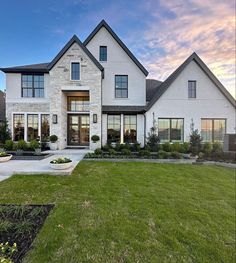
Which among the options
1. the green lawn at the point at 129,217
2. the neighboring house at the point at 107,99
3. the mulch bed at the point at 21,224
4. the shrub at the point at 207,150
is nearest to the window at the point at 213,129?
the neighboring house at the point at 107,99

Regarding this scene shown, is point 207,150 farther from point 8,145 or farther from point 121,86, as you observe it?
point 8,145

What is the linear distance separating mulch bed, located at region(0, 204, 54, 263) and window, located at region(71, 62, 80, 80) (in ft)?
39.5

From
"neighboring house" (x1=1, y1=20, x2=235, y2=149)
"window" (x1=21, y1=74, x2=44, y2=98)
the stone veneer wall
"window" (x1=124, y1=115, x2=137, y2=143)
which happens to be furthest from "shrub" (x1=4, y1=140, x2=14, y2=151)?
"window" (x1=124, y1=115, x2=137, y2=143)

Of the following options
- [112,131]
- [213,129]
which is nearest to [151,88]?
[112,131]

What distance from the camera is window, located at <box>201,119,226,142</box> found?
51.7 feet

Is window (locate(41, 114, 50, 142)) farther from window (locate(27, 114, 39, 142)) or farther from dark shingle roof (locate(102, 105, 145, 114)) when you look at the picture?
dark shingle roof (locate(102, 105, 145, 114))

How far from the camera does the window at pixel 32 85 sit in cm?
1588

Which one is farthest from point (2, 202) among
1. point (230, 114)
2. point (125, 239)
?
point (230, 114)

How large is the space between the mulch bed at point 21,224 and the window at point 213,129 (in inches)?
591

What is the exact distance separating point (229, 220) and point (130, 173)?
14.5 ft

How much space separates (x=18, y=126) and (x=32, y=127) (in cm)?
126

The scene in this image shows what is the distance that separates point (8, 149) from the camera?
13781 mm

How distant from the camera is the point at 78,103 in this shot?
16859 mm

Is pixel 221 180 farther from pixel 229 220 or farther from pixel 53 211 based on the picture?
pixel 53 211
